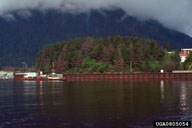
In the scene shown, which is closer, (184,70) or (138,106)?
(138,106)

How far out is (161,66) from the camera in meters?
188

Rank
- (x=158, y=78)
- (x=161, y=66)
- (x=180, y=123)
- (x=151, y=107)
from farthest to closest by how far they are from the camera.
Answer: (x=161, y=66) < (x=158, y=78) < (x=151, y=107) < (x=180, y=123)

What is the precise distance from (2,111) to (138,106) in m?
19.6

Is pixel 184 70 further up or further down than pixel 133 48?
further down

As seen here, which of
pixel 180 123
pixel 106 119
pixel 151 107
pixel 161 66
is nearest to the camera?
pixel 180 123

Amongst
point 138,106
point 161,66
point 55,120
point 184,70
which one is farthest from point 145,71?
point 55,120

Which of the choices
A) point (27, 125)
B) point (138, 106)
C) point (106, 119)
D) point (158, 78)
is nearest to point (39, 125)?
point (27, 125)

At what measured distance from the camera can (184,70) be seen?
600ft

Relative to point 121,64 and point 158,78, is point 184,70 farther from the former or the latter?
point 121,64

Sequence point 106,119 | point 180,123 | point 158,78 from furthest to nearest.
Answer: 1. point 158,78
2. point 106,119
3. point 180,123

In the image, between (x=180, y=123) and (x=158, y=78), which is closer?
(x=180, y=123)

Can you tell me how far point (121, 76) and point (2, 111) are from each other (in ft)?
468

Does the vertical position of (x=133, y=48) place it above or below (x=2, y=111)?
above

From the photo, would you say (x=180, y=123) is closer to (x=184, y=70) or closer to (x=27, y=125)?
(x=27, y=125)
